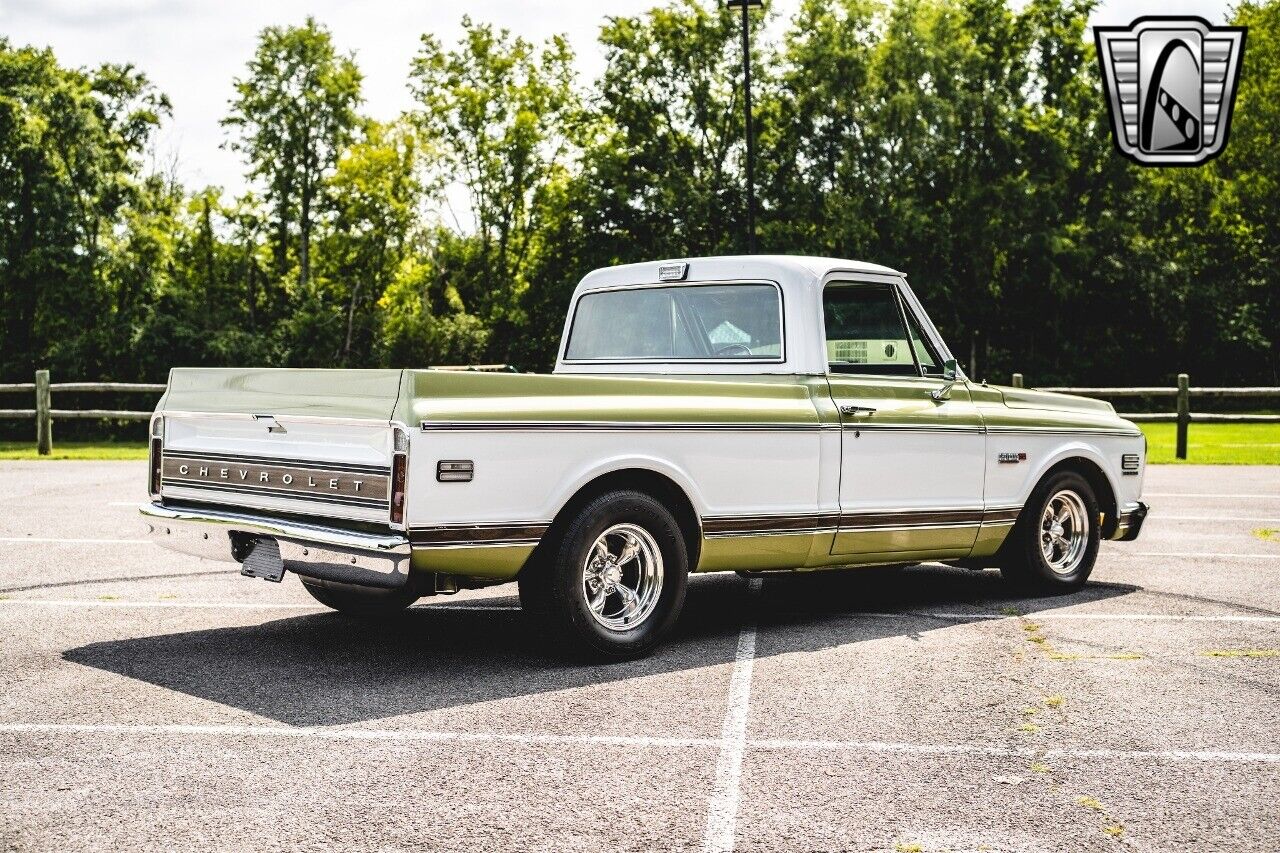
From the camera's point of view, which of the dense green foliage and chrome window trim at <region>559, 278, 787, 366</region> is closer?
chrome window trim at <region>559, 278, 787, 366</region>

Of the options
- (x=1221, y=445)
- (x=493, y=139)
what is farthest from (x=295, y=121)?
(x=1221, y=445)

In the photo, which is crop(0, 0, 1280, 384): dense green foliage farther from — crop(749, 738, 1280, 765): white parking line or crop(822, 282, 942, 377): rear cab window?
crop(749, 738, 1280, 765): white parking line

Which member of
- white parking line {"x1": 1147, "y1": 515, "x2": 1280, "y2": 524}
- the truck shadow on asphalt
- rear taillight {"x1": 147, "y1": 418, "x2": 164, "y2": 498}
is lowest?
the truck shadow on asphalt

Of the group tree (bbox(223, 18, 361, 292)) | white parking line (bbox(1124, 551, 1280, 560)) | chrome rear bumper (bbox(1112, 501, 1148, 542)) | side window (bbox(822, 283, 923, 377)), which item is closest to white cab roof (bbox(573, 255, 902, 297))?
side window (bbox(822, 283, 923, 377))

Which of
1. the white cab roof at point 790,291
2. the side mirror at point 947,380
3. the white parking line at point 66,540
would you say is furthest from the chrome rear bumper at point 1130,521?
the white parking line at point 66,540

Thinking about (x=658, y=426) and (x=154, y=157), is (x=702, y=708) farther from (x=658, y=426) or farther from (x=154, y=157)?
(x=154, y=157)

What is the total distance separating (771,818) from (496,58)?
48.3m

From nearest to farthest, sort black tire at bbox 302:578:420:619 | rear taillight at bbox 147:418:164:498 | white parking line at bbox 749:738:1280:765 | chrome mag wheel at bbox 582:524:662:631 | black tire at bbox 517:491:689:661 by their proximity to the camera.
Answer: white parking line at bbox 749:738:1280:765
black tire at bbox 517:491:689:661
chrome mag wheel at bbox 582:524:662:631
rear taillight at bbox 147:418:164:498
black tire at bbox 302:578:420:619

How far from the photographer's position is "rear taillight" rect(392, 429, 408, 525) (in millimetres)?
5734

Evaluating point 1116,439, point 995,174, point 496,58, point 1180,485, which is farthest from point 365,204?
point 1116,439

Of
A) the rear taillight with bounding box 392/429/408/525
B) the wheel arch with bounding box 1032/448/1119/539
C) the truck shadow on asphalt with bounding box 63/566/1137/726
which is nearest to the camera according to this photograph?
the rear taillight with bounding box 392/429/408/525

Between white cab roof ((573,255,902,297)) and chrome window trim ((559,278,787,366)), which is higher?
white cab roof ((573,255,902,297))

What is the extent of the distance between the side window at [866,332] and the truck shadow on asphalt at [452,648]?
1406 millimetres

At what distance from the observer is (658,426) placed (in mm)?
6582
